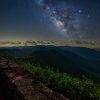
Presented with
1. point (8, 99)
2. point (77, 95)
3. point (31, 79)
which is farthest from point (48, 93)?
point (8, 99)

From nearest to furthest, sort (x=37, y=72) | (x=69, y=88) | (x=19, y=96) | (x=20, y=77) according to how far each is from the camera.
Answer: (x=19, y=96) < (x=69, y=88) < (x=20, y=77) < (x=37, y=72)

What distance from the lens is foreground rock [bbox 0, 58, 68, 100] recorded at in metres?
4.80

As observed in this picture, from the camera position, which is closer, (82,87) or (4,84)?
(82,87)

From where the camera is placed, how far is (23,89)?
530cm

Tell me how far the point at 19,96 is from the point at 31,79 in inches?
38.8

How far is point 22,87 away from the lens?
5453 millimetres

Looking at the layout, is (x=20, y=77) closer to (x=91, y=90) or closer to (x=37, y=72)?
(x=37, y=72)

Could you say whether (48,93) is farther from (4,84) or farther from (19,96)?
(4,84)

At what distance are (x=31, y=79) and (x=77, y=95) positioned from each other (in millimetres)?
1409

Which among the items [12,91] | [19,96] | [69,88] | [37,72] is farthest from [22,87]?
[37,72]

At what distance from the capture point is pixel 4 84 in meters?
7.27

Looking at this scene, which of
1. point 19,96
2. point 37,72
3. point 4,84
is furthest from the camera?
point 37,72

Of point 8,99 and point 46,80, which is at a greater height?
point 46,80

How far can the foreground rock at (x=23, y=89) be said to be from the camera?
15.7 feet
